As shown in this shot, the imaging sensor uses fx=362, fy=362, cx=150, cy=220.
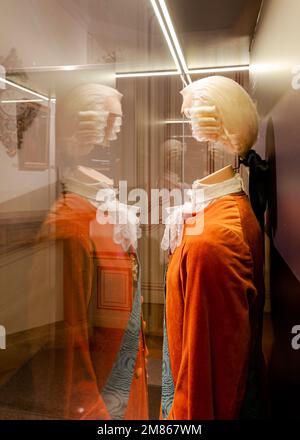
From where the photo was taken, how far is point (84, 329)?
1045 mm

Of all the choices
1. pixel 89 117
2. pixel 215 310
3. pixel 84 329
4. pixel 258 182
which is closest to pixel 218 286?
pixel 215 310

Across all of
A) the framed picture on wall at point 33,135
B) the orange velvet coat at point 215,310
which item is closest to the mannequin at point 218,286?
the orange velvet coat at point 215,310

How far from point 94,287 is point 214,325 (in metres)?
0.36

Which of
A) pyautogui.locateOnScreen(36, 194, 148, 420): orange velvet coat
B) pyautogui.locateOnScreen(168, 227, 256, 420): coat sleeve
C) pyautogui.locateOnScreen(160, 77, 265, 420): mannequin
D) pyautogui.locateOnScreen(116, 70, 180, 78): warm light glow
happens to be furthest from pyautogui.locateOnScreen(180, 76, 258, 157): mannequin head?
pyautogui.locateOnScreen(36, 194, 148, 420): orange velvet coat

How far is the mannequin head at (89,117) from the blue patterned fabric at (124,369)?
0.41m

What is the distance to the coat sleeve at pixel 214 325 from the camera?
85cm

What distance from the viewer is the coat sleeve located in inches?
33.3

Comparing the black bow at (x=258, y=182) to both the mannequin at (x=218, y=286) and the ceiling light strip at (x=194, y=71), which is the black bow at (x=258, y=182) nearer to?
the mannequin at (x=218, y=286)

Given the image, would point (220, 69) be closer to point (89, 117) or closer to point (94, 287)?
point (89, 117)

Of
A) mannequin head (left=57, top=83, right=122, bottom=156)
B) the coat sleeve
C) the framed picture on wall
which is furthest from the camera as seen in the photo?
the framed picture on wall

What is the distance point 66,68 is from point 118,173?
330 mm

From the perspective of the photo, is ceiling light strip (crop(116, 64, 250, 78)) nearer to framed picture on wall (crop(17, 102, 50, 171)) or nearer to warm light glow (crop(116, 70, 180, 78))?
warm light glow (crop(116, 70, 180, 78))

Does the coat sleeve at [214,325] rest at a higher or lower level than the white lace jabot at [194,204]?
lower

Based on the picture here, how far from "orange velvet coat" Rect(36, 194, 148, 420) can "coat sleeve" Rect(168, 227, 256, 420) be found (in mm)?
221
